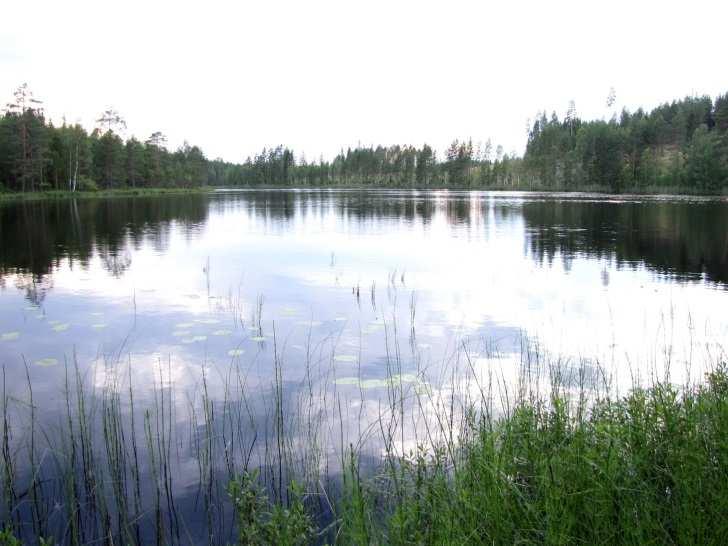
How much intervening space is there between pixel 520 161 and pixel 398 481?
180m

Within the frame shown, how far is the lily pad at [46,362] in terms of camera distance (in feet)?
34.1

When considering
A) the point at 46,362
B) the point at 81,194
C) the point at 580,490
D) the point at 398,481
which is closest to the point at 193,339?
the point at 46,362

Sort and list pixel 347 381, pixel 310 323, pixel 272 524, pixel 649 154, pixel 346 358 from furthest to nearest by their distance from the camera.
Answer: pixel 649 154 < pixel 310 323 < pixel 346 358 < pixel 347 381 < pixel 272 524

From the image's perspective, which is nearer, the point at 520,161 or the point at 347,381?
the point at 347,381

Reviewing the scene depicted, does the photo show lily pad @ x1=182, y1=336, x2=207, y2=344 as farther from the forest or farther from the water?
the forest

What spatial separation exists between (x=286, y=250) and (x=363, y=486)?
22.7 meters

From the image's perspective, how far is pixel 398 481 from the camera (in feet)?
19.2

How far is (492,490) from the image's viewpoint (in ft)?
15.6

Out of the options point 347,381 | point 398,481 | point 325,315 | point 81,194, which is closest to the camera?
point 398,481

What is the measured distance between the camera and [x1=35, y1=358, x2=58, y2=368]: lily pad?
10.4 metres

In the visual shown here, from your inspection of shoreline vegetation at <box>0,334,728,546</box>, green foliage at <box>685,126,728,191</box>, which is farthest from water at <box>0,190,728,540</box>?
green foliage at <box>685,126,728,191</box>

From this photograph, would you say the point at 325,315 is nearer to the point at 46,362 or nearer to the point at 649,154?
the point at 46,362

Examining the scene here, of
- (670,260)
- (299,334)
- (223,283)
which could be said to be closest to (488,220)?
(670,260)

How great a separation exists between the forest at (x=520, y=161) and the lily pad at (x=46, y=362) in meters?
76.7
